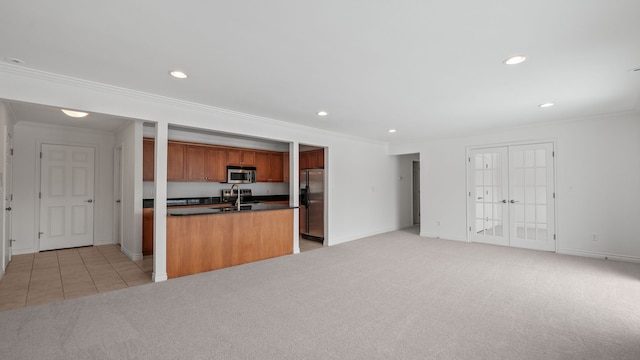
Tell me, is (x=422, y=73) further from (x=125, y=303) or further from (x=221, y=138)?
(x=221, y=138)

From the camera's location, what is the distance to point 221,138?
6617 mm

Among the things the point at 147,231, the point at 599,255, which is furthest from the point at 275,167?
the point at 599,255

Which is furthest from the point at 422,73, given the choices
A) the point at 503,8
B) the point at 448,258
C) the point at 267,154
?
the point at 267,154

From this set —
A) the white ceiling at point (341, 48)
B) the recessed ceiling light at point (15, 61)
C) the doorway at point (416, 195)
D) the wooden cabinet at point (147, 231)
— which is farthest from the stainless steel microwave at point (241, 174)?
the doorway at point (416, 195)

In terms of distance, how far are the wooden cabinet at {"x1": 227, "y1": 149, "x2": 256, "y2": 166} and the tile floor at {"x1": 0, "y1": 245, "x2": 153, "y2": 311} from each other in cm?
252

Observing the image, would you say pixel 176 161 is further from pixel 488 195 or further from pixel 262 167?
pixel 488 195

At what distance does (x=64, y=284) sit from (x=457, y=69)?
5.23 metres

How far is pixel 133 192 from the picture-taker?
494 cm

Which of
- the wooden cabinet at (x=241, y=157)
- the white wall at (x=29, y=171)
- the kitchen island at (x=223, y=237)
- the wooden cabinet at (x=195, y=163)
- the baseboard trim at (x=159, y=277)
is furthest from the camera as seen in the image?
the wooden cabinet at (x=241, y=157)

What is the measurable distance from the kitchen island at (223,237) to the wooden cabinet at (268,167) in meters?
2.13

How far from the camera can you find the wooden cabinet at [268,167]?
23.2 feet

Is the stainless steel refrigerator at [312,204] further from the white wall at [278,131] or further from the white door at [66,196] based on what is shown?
the white door at [66,196]

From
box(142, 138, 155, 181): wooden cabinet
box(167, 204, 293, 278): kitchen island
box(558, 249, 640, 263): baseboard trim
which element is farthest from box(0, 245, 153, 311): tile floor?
box(558, 249, 640, 263): baseboard trim

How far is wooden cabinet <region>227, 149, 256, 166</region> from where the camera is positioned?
6496 mm
